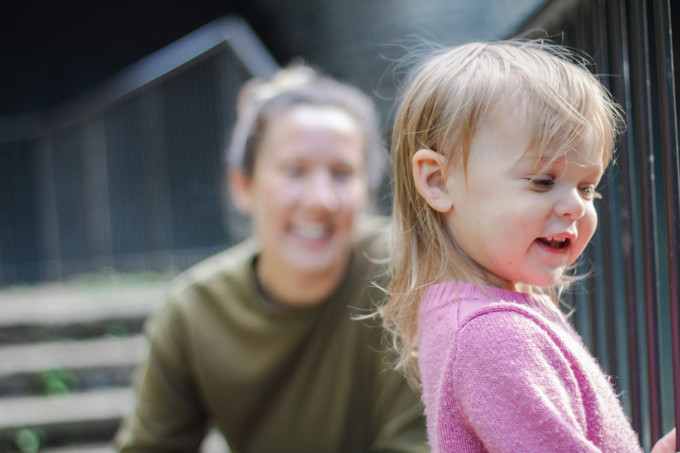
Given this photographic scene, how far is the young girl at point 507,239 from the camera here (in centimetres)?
86

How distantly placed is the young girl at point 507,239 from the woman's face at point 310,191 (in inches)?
43.1

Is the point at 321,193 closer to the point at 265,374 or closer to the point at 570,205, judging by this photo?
the point at 265,374

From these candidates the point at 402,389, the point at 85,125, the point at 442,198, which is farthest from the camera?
the point at 85,125

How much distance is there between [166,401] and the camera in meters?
2.13

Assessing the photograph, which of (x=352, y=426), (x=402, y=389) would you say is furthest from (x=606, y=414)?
(x=352, y=426)

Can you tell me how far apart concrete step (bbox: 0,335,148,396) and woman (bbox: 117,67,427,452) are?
5.86 feet

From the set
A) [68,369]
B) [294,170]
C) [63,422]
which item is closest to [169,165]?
[68,369]

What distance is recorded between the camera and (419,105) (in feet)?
3.30

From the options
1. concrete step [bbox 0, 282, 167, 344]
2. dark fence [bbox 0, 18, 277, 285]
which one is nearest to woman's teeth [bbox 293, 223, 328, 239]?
concrete step [bbox 0, 282, 167, 344]

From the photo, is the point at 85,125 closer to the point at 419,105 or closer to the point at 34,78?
the point at 34,78

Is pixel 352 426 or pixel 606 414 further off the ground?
pixel 606 414

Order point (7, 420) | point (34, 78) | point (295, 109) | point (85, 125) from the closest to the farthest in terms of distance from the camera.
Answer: point (295, 109)
point (7, 420)
point (85, 125)
point (34, 78)

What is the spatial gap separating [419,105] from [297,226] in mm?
1186

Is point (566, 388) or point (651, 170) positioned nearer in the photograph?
point (566, 388)
